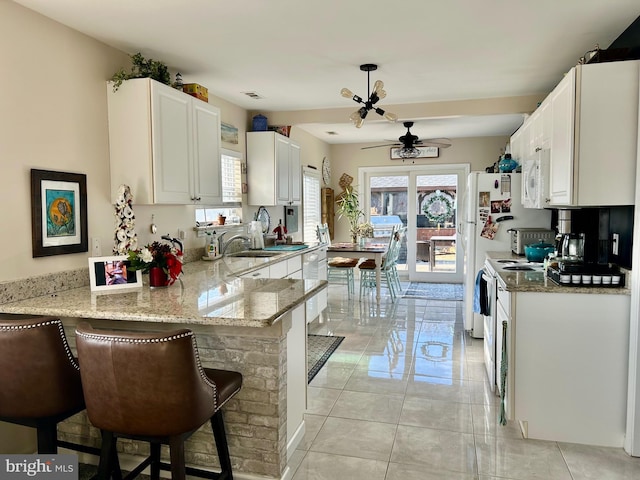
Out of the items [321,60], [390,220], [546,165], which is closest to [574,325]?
[546,165]

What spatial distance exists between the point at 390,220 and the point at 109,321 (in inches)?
254

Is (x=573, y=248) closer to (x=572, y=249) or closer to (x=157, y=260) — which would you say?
(x=572, y=249)

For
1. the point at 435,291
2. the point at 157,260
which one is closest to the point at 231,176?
the point at 157,260

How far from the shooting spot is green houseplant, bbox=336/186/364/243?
8.19 metres

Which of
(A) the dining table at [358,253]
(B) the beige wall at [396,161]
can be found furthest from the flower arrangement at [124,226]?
(B) the beige wall at [396,161]

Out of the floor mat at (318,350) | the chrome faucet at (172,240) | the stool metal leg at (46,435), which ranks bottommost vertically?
the floor mat at (318,350)

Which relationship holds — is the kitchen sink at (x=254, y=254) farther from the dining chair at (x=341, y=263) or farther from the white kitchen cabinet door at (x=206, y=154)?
the dining chair at (x=341, y=263)

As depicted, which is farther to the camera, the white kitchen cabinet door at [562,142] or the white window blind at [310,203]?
the white window blind at [310,203]

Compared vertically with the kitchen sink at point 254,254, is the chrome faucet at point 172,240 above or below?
above

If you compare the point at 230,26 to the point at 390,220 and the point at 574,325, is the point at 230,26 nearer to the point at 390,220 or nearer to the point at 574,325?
the point at 574,325

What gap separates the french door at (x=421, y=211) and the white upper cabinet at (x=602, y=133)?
5308 mm

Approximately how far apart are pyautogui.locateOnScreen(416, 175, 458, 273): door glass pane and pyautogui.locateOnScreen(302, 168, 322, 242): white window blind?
73.0 inches

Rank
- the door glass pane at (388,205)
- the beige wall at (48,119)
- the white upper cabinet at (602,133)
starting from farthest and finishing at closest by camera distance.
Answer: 1. the door glass pane at (388,205)
2. the white upper cabinet at (602,133)
3. the beige wall at (48,119)

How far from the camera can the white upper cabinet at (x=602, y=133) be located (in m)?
2.54
